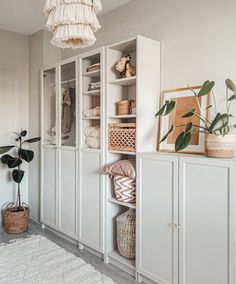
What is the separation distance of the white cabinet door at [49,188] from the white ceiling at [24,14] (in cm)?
161

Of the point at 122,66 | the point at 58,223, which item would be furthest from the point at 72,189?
the point at 122,66

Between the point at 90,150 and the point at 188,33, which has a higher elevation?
the point at 188,33

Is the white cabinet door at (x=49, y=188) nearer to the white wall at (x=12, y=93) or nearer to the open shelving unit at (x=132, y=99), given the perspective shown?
the white wall at (x=12, y=93)

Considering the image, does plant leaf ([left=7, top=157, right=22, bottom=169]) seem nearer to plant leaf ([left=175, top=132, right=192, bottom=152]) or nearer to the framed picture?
the framed picture

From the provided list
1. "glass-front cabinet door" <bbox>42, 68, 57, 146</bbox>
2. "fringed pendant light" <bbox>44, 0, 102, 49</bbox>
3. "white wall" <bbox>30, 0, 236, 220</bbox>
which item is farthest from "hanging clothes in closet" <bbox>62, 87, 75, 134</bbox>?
"fringed pendant light" <bbox>44, 0, 102, 49</bbox>

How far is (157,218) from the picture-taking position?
213 centimetres

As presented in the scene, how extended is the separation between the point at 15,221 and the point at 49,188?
1.98 feet

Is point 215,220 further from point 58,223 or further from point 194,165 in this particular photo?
point 58,223

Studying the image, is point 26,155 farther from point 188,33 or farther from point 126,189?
point 188,33

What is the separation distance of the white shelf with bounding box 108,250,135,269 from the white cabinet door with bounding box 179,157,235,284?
0.57 m

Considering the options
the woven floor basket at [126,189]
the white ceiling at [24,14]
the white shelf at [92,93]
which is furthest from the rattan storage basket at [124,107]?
the white ceiling at [24,14]

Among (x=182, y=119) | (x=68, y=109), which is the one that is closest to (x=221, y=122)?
(x=182, y=119)

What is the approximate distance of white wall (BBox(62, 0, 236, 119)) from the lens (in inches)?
81.0

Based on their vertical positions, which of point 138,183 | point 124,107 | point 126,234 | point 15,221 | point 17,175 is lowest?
point 15,221
